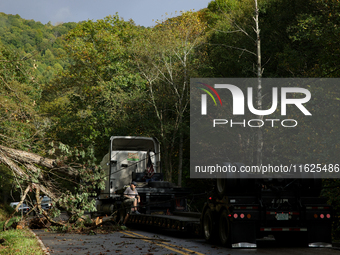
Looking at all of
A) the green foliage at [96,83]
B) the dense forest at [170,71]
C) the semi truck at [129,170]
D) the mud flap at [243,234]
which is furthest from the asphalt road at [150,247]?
the green foliage at [96,83]

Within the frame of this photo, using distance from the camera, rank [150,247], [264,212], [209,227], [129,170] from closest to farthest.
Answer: [264,212] < [150,247] < [209,227] < [129,170]

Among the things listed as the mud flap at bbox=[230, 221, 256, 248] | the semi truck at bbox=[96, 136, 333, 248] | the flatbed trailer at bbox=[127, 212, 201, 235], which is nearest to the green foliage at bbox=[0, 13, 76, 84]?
the semi truck at bbox=[96, 136, 333, 248]

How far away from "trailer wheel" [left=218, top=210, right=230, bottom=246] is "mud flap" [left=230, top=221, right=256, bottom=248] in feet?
0.79

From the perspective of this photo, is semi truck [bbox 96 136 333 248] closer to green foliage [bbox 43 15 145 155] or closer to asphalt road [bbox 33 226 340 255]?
asphalt road [bbox 33 226 340 255]

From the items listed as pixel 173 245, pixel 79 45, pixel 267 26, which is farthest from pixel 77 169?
pixel 79 45

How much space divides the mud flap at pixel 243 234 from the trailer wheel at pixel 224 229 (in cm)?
24

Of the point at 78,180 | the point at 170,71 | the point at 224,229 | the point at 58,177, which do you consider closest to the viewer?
the point at 224,229

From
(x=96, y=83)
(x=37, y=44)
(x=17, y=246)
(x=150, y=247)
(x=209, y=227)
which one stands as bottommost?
(x=150, y=247)

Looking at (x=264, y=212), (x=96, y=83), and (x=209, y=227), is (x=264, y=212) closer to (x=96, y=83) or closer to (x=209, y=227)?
(x=209, y=227)

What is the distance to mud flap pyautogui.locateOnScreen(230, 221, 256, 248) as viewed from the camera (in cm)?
1026

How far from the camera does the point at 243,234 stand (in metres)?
10.3

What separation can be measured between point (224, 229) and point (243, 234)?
2.12 ft

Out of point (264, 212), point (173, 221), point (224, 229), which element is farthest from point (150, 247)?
point (264, 212)

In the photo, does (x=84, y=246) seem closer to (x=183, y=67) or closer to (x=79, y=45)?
(x=183, y=67)
